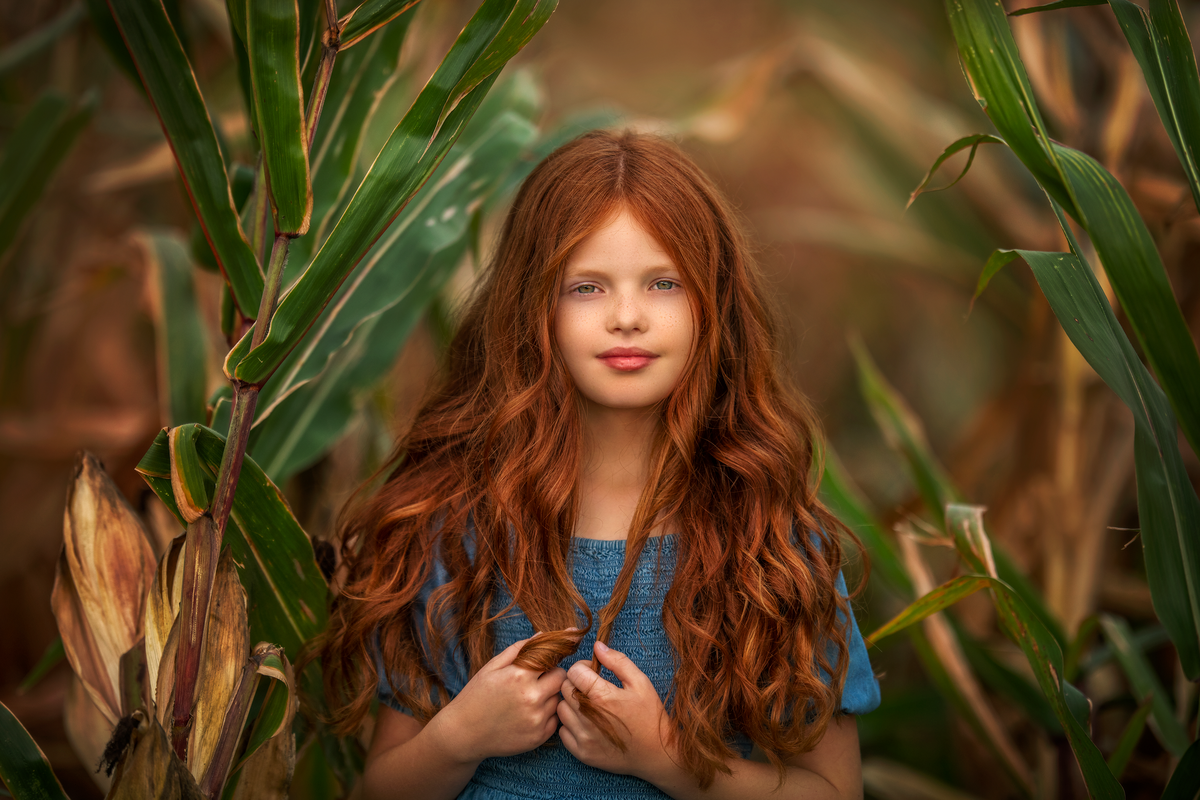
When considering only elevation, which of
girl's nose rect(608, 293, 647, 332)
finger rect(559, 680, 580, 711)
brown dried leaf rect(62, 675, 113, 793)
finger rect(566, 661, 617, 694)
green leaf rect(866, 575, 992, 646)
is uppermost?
girl's nose rect(608, 293, 647, 332)

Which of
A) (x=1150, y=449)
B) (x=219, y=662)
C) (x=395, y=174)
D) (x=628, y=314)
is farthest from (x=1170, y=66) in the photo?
(x=219, y=662)

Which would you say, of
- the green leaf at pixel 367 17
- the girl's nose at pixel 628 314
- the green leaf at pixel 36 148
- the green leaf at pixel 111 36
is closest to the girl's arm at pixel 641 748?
the girl's nose at pixel 628 314

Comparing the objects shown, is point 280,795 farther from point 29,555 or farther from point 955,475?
point 955,475

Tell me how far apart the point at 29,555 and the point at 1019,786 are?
Answer: 125cm

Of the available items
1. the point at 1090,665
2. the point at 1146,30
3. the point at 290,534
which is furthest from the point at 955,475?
the point at 290,534

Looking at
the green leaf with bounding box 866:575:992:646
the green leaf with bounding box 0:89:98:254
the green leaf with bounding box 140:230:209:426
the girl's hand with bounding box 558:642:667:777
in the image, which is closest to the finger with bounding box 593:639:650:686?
the girl's hand with bounding box 558:642:667:777

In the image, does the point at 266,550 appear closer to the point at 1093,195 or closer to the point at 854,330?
the point at 1093,195

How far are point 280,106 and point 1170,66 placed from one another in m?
0.57

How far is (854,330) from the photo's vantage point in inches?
43.6

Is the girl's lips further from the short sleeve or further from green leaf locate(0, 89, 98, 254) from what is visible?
green leaf locate(0, 89, 98, 254)

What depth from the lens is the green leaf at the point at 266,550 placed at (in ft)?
1.72

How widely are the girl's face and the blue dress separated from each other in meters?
0.12

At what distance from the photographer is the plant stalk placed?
18.9 inches

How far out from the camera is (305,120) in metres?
0.51
